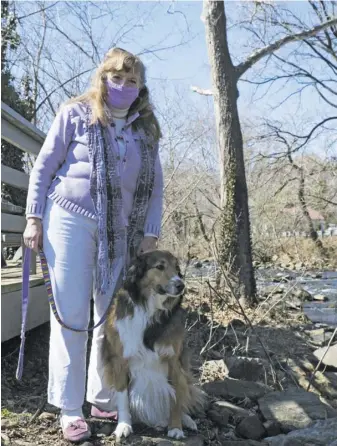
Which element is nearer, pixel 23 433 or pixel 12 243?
pixel 23 433

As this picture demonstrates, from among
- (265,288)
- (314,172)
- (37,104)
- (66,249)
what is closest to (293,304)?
(265,288)

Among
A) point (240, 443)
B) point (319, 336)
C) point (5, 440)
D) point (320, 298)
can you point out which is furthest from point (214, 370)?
point (320, 298)

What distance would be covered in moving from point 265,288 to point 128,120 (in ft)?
28.0

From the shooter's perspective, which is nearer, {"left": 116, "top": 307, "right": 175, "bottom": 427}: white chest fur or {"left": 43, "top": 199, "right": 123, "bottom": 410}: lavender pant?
{"left": 43, "top": 199, "right": 123, "bottom": 410}: lavender pant

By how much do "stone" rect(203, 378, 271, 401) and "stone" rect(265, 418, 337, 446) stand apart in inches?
32.9

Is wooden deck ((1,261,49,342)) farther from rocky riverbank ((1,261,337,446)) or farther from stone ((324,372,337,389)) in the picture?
stone ((324,372,337,389))

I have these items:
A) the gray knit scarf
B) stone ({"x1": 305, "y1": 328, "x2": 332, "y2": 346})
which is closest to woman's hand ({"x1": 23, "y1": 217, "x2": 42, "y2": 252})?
the gray knit scarf

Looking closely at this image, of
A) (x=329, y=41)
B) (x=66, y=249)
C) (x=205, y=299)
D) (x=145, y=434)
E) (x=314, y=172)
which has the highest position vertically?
(x=329, y=41)

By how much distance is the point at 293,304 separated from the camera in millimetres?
9531

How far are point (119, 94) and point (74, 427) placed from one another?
6.48 ft

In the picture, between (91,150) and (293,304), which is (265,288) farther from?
(91,150)

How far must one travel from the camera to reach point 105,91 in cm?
312

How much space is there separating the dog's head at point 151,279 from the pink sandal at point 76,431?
796 mm

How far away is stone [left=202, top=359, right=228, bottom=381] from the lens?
4953mm
